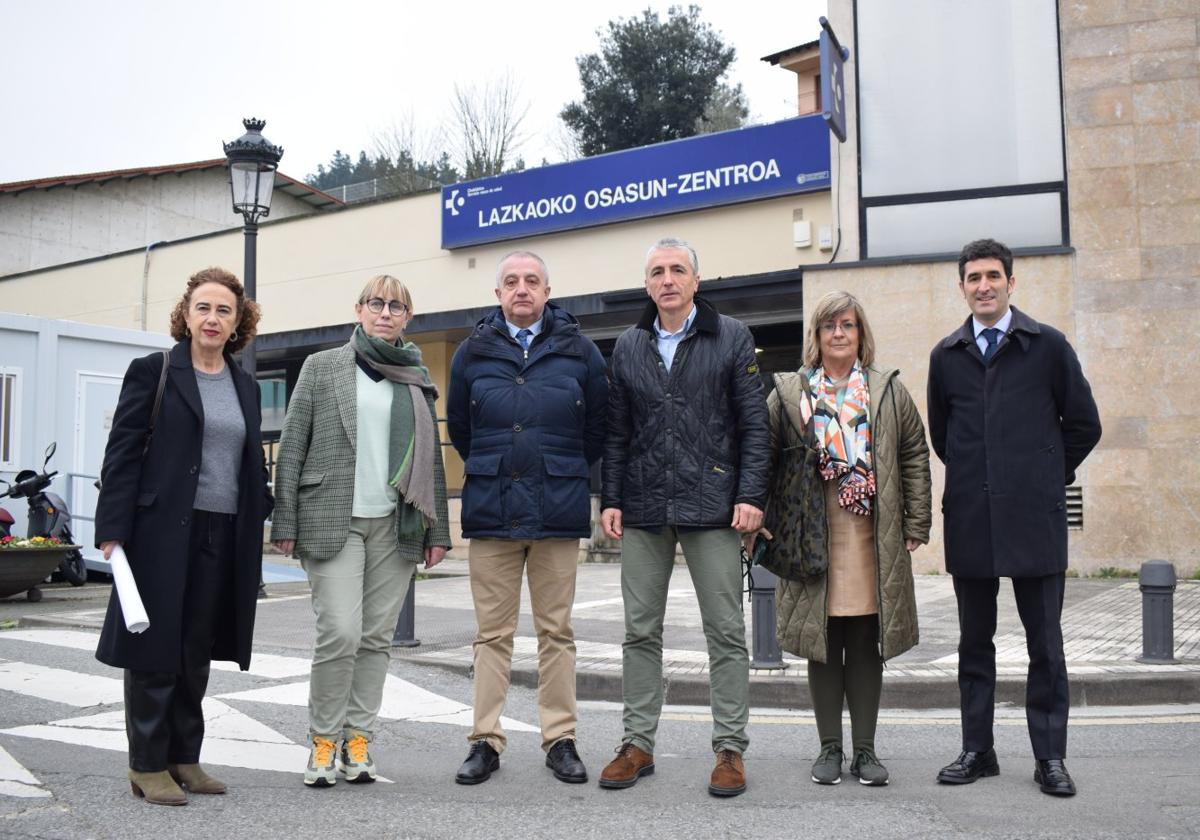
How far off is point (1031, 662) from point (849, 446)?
1.13 m

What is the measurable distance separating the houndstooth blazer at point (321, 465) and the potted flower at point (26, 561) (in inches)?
291

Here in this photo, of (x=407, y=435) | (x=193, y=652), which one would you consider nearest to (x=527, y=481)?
(x=407, y=435)

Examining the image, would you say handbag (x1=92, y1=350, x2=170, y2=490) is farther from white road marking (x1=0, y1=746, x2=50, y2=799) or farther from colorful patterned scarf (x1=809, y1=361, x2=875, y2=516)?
colorful patterned scarf (x1=809, y1=361, x2=875, y2=516)

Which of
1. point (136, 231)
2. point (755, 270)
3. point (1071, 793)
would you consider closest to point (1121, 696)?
point (1071, 793)

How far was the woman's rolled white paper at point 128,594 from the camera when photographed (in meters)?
4.07

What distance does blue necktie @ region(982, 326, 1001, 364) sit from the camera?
4793 mm

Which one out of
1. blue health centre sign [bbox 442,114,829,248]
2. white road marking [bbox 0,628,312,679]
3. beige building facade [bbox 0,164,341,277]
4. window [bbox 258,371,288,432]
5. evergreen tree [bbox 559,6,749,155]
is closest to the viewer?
white road marking [bbox 0,628,312,679]

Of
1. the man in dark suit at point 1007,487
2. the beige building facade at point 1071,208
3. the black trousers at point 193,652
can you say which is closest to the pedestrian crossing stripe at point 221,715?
the black trousers at point 193,652

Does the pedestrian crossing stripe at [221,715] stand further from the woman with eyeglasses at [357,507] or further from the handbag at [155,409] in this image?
the handbag at [155,409]

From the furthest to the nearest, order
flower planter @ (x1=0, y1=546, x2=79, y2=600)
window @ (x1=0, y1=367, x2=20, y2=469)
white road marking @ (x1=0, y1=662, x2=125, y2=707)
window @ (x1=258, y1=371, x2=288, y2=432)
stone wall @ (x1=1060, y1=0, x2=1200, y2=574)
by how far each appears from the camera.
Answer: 1. window @ (x1=258, y1=371, x2=288, y2=432)
2. window @ (x1=0, y1=367, x2=20, y2=469)
3. stone wall @ (x1=1060, y1=0, x2=1200, y2=574)
4. flower planter @ (x1=0, y1=546, x2=79, y2=600)
5. white road marking @ (x1=0, y1=662, x2=125, y2=707)

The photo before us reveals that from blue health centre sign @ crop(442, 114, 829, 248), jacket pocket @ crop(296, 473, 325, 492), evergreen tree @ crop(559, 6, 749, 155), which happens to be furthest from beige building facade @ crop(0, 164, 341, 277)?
jacket pocket @ crop(296, 473, 325, 492)

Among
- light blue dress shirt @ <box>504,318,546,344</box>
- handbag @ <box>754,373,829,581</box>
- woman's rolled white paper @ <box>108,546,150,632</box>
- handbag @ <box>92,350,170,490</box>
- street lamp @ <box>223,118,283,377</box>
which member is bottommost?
woman's rolled white paper @ <box>108,546,150,632</box>

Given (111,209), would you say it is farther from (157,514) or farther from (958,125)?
(157,514)

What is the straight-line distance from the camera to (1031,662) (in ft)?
15.5
